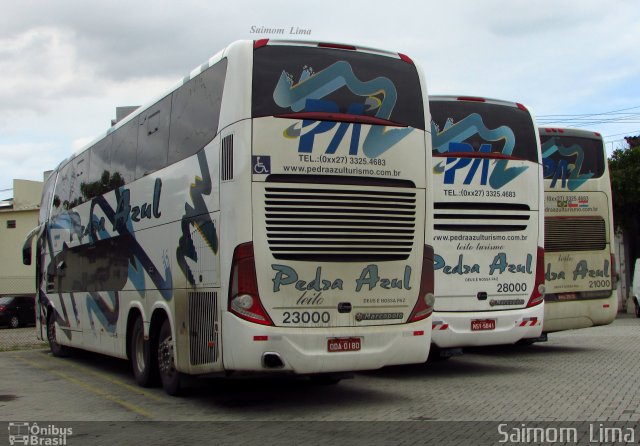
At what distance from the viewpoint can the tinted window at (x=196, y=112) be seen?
9.76m

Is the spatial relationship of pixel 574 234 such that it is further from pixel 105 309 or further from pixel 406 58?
pixel 105 309

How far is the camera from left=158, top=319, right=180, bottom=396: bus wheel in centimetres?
1094

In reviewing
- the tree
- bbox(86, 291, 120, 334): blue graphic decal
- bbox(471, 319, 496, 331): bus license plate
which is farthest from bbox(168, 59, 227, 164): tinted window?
the tree

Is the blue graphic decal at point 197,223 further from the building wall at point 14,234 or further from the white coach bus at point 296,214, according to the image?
the building wall at point 14,234

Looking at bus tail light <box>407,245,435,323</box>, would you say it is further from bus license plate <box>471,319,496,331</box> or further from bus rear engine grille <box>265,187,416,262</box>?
bus license plate <box>471,319,496,331</box>

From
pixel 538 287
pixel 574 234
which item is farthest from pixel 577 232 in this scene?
pixel 538 287

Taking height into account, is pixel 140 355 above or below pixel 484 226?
below

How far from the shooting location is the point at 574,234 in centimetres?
1608

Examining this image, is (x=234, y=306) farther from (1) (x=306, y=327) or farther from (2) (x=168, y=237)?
(2) (x=168, y=237)

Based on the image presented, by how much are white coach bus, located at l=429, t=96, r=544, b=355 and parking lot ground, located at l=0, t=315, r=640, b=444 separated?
894mm

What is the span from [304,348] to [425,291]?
1806 mm

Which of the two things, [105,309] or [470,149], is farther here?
[105,309]

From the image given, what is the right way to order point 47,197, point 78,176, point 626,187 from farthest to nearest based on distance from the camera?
point 626,187 < point 47,197 < point 78,176

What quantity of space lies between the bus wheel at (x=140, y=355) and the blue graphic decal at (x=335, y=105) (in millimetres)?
4362
